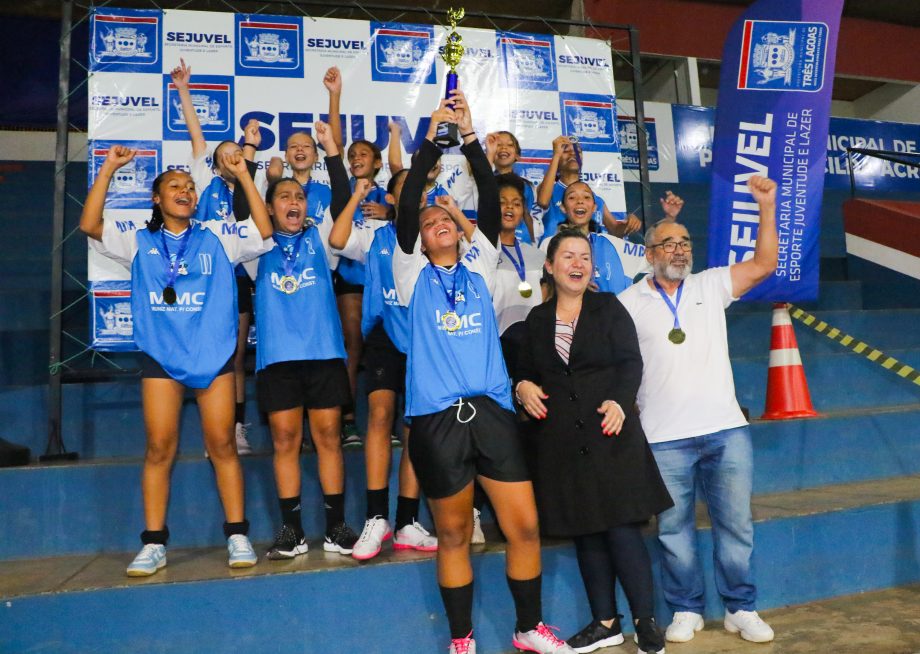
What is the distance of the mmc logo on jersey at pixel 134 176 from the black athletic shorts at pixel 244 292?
0.96 metres

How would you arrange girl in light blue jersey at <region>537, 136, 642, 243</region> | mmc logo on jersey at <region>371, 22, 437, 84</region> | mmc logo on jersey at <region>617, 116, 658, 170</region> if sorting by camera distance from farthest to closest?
mmc logo on jersey at <region>617, 116, 658, 170</region> < mmc logo on jersey at <region>371, 22, 437, 84</region> < girl in light blue jersey at <region>537, 136, 642, 243</region>

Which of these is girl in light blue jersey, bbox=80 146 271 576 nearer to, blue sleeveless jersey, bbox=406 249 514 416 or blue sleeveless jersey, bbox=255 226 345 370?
blue sleeveless jersey, bbox=255 226 345 370

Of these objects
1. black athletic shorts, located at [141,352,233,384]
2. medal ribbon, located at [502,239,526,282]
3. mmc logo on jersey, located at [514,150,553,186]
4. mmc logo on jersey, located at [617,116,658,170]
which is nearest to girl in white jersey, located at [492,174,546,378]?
medal ribbon, located at [502,239,526,282]

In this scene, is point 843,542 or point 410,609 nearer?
point 410,609

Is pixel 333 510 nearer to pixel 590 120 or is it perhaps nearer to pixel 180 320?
pixel 180 320

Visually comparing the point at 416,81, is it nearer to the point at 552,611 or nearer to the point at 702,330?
the point at 702,330

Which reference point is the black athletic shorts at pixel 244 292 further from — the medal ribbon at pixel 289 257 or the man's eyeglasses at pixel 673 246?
the man's eyeglasses at pixel 673 246

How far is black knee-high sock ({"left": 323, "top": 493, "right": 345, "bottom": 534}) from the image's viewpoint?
326 centimetres

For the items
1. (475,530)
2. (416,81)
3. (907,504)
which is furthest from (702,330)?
(416,81)

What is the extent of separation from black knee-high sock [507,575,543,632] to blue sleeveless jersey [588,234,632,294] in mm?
1416

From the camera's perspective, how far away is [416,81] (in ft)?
16.2

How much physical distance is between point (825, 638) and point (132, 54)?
14.4 ft

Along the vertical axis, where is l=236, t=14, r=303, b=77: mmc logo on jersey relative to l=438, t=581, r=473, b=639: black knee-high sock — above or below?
above

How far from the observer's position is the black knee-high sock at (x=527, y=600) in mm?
2762
